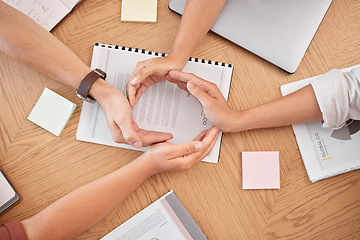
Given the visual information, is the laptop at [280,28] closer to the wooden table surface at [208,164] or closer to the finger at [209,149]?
the wooden table surface at [208,164]

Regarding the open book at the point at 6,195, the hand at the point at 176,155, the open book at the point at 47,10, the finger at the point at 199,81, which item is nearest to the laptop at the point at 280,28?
the finger at the point at 199,81

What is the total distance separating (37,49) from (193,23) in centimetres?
40

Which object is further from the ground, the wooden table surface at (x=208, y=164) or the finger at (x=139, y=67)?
the finger at (x=139, y=67)

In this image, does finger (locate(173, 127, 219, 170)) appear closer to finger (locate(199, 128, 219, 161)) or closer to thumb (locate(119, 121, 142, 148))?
finger (locate(199, 128, 219, 161))

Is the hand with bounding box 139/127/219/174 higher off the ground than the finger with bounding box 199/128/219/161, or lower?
higher

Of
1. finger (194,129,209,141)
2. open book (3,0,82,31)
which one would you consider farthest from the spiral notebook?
open book (3,0,82,31)

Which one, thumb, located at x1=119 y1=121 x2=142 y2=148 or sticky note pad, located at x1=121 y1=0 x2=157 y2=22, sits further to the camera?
sticky note pad, located at x1=121 y1=0 x2=157 y2=22

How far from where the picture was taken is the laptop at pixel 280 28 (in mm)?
816

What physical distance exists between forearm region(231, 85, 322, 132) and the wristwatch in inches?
14.6

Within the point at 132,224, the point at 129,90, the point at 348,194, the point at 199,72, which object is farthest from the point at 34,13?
the point at 348,194

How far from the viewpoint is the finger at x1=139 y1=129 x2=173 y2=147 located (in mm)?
783

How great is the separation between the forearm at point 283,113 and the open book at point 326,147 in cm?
4

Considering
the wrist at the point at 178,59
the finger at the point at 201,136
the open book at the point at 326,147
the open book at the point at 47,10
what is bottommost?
the open book at the point at 326,147

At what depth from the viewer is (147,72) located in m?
0.77
